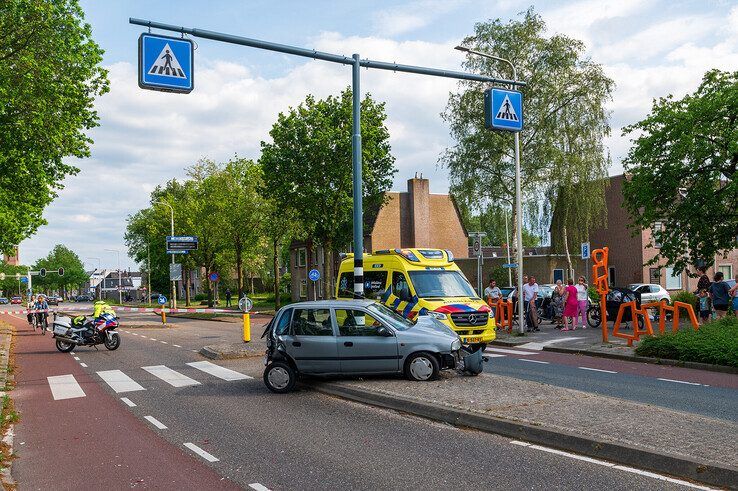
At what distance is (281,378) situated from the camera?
10539 millimetres

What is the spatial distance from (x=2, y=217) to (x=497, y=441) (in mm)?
22778

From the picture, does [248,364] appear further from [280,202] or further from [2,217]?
[280,202]

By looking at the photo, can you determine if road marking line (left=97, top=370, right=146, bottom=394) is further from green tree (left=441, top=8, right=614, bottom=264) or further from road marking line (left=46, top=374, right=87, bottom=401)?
green tree (left=441, top=8, right=614, bottom=264)

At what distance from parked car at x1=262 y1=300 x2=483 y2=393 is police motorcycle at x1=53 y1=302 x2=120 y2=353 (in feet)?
33.3

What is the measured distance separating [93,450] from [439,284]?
9111 millimetres

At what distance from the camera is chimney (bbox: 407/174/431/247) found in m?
A: 54.2

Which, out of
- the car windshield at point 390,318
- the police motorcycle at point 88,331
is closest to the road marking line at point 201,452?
the car windshield at point 390,318

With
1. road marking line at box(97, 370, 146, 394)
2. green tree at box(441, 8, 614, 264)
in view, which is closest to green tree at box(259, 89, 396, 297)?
green tree at box(441, 8, 614, 264)

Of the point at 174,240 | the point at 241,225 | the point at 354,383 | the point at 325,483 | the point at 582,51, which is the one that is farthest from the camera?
the point at 241,225

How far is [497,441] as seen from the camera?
702 cm

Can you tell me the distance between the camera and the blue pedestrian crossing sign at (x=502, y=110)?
1450 centimetres

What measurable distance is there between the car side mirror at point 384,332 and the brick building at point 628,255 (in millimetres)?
36676

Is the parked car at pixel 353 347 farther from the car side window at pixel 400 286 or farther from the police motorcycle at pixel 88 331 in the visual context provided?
the police motorcycle at pixel 88 331

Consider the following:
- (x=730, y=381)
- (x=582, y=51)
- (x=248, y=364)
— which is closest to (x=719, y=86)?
(x=582, y=51)
